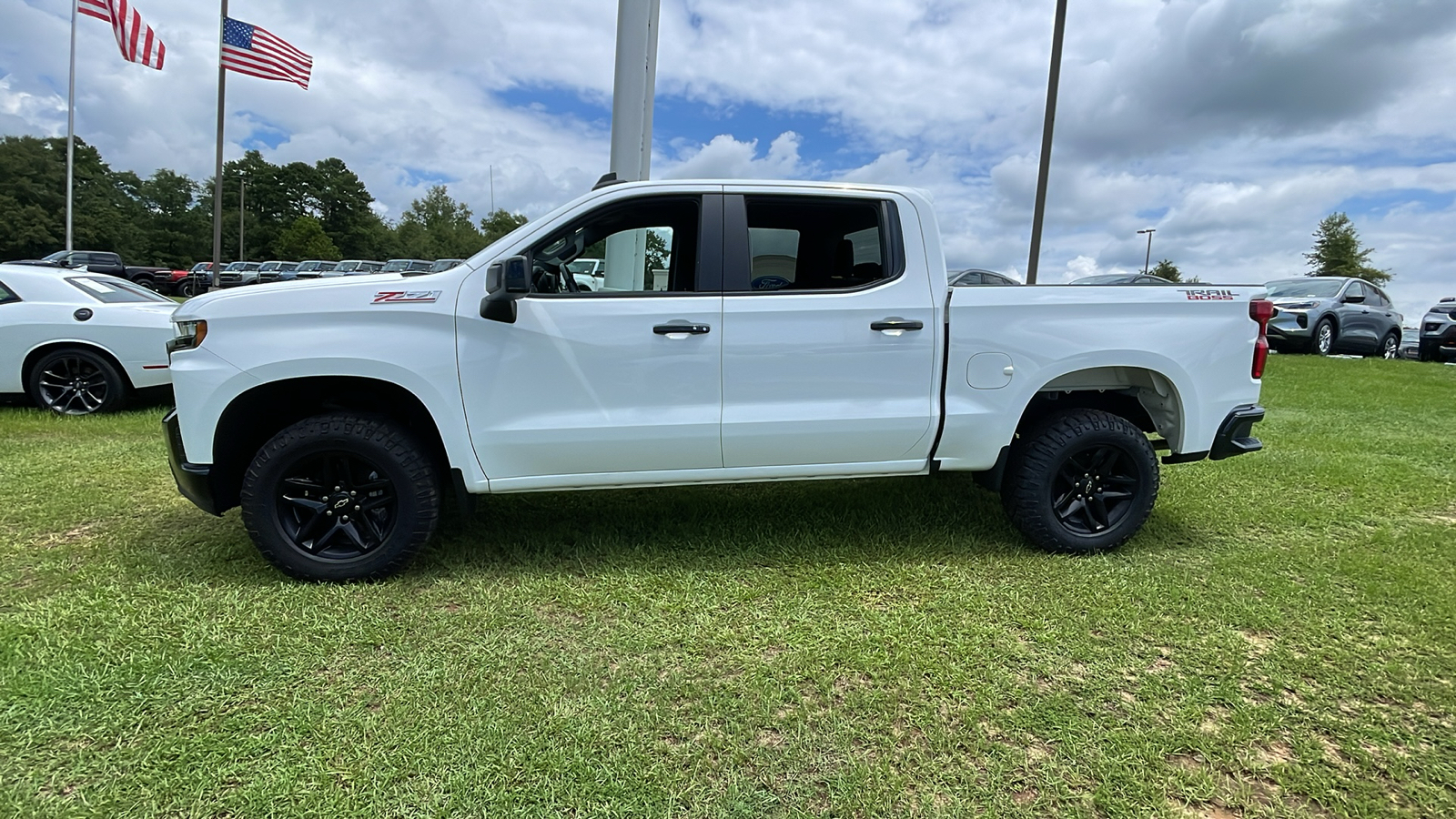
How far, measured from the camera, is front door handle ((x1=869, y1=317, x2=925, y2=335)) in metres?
3.39

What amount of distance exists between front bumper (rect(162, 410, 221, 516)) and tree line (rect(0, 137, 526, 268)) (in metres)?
59.4

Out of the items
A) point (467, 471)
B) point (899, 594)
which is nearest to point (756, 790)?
point (899, 594)

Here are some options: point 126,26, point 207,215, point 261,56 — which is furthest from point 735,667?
point 207,215

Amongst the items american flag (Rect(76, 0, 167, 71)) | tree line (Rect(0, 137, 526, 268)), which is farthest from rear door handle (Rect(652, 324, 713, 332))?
tree line (Rect(0, 137, 526, 268))

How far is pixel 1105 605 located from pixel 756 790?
1877mm

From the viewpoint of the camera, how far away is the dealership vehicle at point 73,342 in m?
6.20

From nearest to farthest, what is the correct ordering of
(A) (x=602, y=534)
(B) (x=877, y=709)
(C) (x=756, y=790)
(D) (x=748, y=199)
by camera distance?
1. (C) (x=756, y=790)
2. (B) (x=877, y=709)
3. (D) (x=748, y=199)
4. (A) (x=602, y=534)

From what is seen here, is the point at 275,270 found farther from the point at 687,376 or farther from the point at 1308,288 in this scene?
the point at 687,376

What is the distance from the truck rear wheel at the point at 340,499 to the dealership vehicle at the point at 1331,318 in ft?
46.8

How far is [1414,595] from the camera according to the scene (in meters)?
3.26

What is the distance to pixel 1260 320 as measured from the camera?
12.0ft

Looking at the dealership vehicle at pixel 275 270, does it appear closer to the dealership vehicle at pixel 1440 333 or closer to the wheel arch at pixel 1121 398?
the wheel arch at pixel 1121 398

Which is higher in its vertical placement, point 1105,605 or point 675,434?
point 675,434

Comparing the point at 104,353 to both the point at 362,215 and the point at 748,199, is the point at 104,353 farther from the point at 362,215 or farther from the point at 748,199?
the point at 362,215
